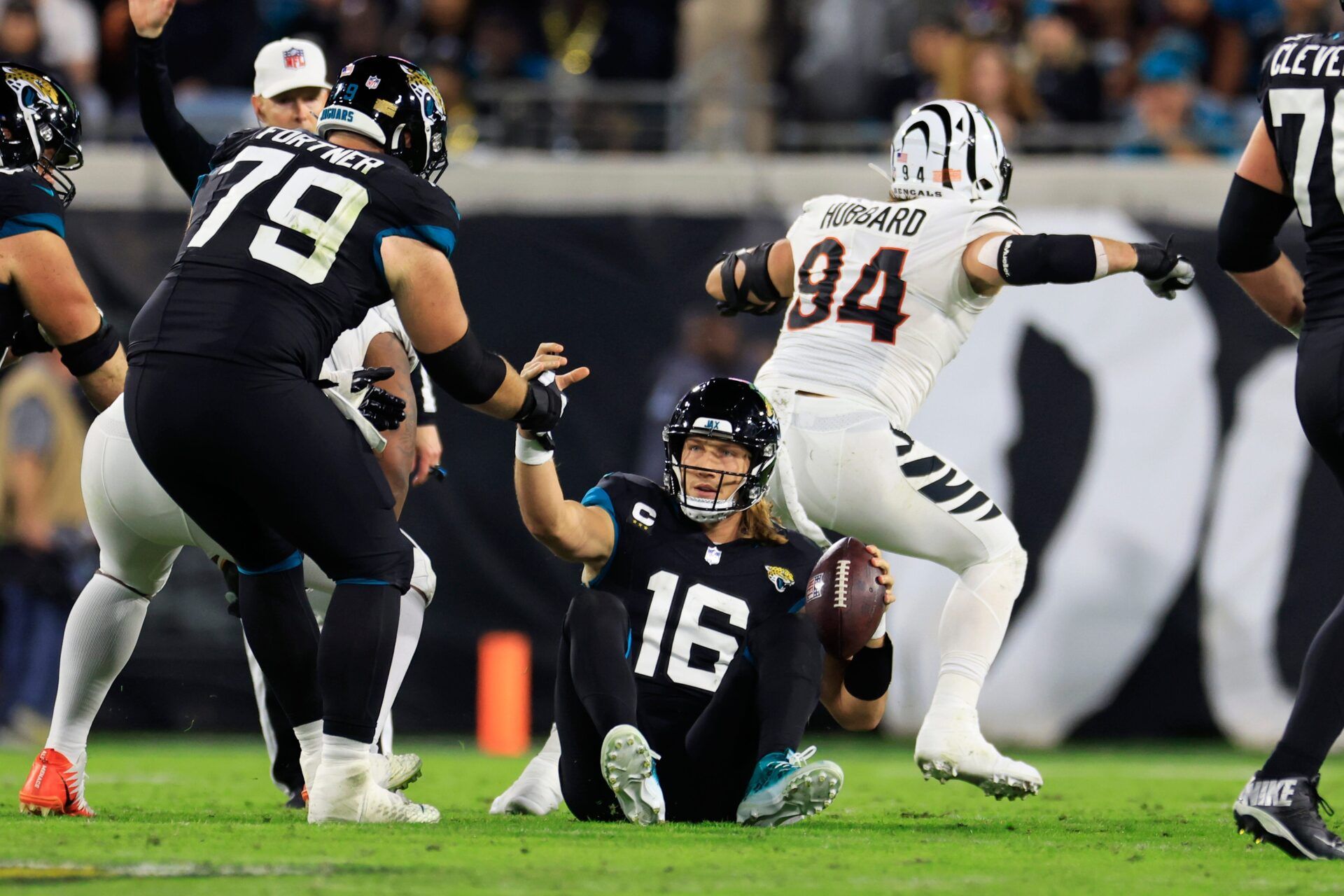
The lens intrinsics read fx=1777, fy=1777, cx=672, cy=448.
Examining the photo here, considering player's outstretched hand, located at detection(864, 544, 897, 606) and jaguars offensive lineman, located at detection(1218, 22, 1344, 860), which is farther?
player's outstretched hand, located at detection(864, 544, 897, 606)

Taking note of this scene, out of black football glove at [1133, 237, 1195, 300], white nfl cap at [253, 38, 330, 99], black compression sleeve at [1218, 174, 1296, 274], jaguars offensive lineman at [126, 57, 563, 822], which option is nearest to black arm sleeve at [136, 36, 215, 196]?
white nfl cap at [253, 38, 330, 99]

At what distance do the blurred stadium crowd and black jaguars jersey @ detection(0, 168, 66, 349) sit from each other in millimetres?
4487

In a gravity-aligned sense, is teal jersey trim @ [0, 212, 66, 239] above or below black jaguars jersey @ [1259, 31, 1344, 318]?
below

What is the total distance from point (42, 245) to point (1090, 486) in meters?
5.47

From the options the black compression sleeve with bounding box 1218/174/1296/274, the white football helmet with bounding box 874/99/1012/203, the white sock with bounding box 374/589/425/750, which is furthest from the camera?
the white football helmet with bounding box 874/99/1012/203

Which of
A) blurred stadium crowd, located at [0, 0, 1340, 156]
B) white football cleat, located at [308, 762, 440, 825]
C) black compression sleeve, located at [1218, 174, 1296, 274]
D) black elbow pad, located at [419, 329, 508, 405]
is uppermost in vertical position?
blurred stadium crowd, located at [0, 0, 1340, 156]

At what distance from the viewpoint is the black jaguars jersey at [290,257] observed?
397 centimetres

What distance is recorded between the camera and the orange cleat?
177 inches

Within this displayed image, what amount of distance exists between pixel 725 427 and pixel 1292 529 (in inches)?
193

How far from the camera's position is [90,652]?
15.0ft

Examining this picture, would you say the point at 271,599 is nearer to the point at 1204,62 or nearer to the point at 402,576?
the point at 402,576

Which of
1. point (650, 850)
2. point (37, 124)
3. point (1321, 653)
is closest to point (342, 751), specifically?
point (650, 850)

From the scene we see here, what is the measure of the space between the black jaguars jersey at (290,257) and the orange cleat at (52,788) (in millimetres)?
1147

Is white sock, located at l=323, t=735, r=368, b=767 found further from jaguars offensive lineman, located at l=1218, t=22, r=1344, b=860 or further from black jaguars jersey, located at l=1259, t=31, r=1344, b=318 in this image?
black jaguars jersey, located at l=1259, t=31, r=1344, b=318
